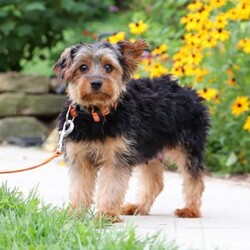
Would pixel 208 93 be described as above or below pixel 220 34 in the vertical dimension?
below

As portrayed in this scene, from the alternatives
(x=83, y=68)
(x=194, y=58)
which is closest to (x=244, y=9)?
(x=194, y=58)

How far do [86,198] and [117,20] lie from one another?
898cm

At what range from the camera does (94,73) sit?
771 cm

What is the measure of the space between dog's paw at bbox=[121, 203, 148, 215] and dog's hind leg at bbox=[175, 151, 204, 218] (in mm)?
334

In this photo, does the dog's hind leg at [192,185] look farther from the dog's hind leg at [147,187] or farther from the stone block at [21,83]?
the stone block at [21,83]

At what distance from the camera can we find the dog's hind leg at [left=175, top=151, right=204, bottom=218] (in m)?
8.67

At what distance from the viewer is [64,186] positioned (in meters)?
10.7

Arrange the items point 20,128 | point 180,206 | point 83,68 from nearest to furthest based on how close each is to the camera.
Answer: point 83,68 < point 180,206 < point 20,128

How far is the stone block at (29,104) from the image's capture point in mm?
16078

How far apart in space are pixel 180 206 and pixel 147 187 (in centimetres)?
68

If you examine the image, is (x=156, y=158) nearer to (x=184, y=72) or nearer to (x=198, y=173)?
(x=198, y=173)

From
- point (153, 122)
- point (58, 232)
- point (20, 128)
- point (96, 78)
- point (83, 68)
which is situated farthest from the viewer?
point (20, 128)

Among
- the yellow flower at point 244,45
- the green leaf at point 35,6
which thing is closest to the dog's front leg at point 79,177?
the yellow flower at point 244,45

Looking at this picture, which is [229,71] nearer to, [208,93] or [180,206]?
[208,93]
